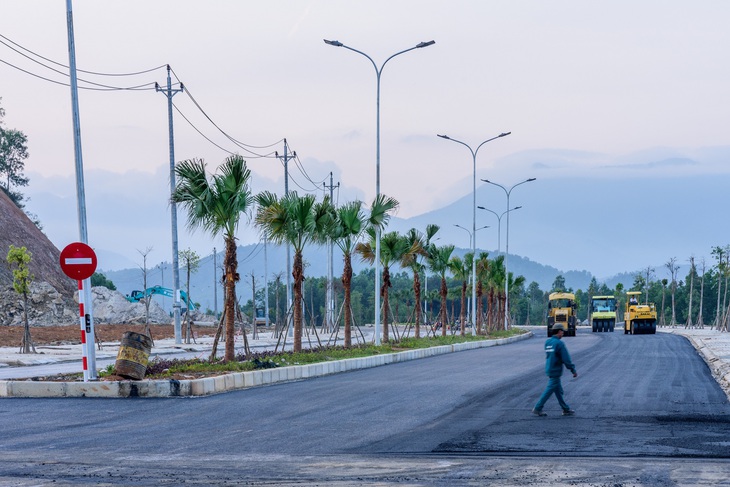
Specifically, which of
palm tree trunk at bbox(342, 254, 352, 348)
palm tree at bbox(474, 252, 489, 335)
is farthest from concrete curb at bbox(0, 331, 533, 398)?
palm tree at bbox(474, 252, 489, 335)

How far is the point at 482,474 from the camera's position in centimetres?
976

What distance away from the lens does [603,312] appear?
83188mm

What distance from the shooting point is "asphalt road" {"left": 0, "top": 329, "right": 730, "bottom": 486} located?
9750 millimetres

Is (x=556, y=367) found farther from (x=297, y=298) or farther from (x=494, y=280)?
(x=494, y=280)

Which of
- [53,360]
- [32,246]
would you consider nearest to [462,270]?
[53,360]

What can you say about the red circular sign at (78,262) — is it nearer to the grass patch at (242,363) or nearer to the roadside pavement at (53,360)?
the grass patch at (242,363)

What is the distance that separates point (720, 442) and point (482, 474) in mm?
4307

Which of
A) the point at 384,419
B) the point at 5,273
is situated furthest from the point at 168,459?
the point at 5,273

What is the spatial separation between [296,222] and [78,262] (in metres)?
11.5

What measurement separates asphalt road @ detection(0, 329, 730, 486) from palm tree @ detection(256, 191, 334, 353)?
27.3 feet

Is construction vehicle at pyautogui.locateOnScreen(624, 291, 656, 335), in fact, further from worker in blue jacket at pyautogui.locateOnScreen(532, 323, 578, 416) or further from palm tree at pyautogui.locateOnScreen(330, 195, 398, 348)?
worker in blue jacket at pyautogui.locateOnScreen(532, 323, 578, 416)

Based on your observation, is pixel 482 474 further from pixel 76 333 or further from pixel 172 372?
pixel 76 333

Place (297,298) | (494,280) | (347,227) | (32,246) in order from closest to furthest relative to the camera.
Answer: (297,298), (347,227), (494,280), (32,246)

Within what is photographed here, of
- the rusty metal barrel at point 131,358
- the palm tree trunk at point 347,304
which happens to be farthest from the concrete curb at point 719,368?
the palm tree trunk at point 347,304
